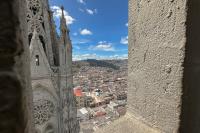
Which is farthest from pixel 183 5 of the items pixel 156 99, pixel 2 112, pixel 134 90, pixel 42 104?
pixel 42 104

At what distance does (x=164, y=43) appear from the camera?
1.27m

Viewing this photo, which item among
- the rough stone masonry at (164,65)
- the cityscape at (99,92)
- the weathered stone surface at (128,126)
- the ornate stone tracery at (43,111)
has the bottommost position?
the cityscape at (99,92)

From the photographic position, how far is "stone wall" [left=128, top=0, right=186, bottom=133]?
119 cm

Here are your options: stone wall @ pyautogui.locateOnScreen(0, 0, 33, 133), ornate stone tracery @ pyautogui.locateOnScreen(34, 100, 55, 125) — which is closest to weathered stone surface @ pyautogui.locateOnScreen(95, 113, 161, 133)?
stone wall @ pyautogui.locateOnScreen(0, 0, 33, 133)

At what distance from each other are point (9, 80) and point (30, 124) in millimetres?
161

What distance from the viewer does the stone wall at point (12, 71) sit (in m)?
0.64

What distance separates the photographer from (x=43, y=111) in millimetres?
10797

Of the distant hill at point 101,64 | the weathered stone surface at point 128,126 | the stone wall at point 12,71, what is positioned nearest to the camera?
the stone wall at point 12,71

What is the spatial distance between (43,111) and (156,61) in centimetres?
A: 1007

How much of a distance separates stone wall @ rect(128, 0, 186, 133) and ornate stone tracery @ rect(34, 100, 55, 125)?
9.60 metres

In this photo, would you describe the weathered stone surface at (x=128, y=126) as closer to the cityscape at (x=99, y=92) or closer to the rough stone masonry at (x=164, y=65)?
the rough stone masonry at (x=164, y=65)

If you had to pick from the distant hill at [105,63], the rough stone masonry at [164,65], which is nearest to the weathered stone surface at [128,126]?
the rough stone masonry at [164,65]

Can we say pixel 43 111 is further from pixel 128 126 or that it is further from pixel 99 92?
pixel 99 92

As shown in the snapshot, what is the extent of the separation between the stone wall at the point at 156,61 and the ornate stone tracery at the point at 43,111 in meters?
9.60
